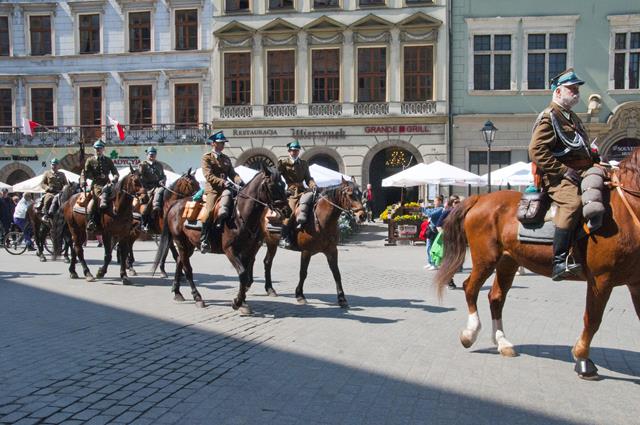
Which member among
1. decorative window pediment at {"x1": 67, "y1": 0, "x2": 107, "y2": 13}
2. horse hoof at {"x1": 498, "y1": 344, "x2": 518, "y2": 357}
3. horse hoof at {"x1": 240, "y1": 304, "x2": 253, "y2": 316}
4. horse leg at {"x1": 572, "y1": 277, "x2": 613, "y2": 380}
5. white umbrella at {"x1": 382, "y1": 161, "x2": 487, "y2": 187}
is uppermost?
decorative window pediment at {"x1": 67, "y1": 0, "x2": 107, "y2": 13}

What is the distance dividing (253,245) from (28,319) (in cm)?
341

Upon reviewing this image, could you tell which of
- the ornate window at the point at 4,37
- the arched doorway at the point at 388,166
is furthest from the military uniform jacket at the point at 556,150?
the ornate window at the point at 4,37

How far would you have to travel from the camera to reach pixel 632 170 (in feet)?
20.9

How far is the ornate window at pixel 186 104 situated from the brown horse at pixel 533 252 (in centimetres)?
3013

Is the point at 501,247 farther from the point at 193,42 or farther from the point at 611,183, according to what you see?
the point at 193,42

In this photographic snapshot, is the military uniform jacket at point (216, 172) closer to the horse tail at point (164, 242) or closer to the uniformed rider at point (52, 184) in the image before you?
the horse tail at point (164, 242)

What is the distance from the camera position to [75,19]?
122 ft

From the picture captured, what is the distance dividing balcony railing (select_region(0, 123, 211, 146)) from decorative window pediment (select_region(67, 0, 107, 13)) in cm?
659

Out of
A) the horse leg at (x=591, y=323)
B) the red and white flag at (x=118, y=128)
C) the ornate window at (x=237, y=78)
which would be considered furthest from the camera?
the ornate window at (x=237, y=78)

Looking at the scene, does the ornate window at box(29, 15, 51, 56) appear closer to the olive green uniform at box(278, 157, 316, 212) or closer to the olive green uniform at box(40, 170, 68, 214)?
the olive green uniform at box(40, 170, 68, 214)

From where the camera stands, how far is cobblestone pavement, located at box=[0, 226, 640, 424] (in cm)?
535

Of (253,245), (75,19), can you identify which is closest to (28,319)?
(253,245)

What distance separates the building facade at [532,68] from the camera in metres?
32.2

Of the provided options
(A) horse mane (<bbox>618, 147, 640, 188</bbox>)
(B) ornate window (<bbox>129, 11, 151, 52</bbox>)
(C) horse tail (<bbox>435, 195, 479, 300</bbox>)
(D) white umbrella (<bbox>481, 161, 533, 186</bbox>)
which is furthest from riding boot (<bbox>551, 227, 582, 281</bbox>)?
(B) ornate window (<bbox>129, 11, 151, 52</bbox>)
